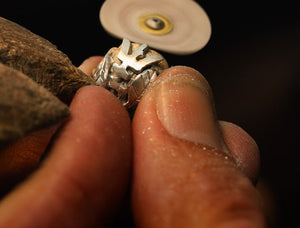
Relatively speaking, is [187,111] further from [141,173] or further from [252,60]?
[252,60]

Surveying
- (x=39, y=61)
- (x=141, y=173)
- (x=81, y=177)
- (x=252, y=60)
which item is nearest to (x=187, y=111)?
(x=141, y=173)

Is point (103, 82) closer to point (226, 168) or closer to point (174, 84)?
point (174, 84)

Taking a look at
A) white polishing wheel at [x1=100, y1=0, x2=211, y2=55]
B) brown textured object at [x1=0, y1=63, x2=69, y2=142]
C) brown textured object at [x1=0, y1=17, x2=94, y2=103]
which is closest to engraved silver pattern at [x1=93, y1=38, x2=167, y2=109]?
brown textured object at [x1=0, y1=17, x2=94, y2=103]

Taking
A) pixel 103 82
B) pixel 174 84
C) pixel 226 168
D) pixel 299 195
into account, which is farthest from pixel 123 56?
pixel 299 195

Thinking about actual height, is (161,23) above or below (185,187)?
above

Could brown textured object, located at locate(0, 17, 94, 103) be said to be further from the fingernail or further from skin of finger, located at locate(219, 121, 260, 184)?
skin of finger, located at locate(219, 121, 260, 184)

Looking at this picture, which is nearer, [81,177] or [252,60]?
[81,177]
